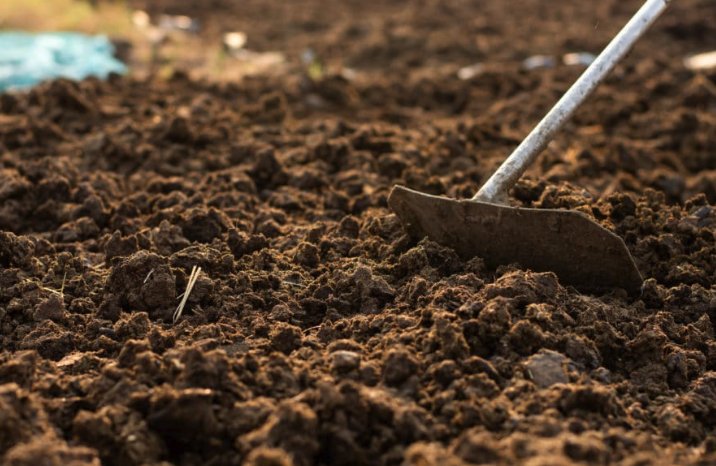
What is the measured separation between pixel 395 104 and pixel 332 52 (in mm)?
2198

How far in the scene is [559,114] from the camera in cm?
345

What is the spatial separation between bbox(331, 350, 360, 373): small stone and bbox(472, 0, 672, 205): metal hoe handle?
1077mm

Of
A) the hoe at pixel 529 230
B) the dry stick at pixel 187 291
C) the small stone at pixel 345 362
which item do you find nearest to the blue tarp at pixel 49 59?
the dry stick at pixel 187 291

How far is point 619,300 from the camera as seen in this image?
3104 millimetres

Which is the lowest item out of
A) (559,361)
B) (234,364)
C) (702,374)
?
(702,374)

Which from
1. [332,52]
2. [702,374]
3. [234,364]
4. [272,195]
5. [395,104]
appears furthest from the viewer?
[332,52]

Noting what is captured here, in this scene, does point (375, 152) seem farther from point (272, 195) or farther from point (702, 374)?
point (702, 374)

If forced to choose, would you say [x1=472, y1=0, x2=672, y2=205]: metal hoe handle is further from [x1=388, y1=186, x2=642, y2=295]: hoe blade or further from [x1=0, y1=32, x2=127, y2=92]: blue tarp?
[x1=0, y1=32, x2=127, y2=92]: blue tarp

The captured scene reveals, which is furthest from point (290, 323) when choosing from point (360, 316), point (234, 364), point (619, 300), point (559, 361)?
point (619, 300)

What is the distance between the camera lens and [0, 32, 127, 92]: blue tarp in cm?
671

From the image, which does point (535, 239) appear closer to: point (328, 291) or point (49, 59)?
point (328, 291)

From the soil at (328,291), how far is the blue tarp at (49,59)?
0.77 meters

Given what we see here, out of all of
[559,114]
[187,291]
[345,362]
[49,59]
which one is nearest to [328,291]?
[187,291]

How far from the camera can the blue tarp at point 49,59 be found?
6.71m
